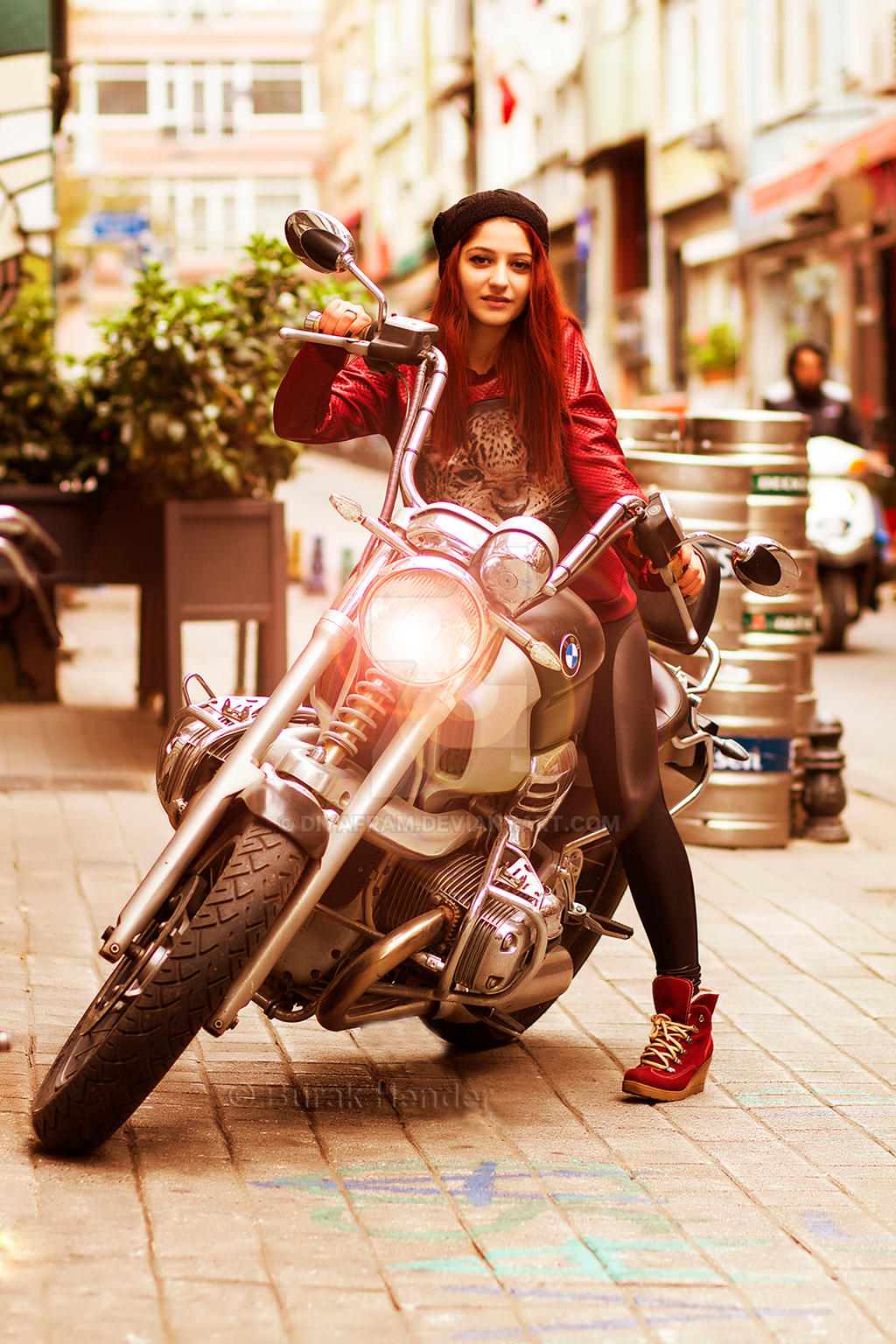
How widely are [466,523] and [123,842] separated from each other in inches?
126

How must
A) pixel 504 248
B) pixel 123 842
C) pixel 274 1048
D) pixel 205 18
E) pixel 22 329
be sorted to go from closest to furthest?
pixel 504 248 < pixel 274 1048 < pixel 123 842 < pixel 22 329 < pixel 205 18

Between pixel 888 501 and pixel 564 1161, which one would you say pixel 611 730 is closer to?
pixel 564 1161

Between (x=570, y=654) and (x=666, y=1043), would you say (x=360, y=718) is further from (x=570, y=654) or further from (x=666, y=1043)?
(x=666, y=1043)

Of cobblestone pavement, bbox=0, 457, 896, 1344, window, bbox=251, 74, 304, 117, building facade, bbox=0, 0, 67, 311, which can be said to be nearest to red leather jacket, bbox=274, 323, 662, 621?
cobblestone pavement, bbox=0, 457, 896, 1344

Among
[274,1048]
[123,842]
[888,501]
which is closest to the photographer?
[274,1048]

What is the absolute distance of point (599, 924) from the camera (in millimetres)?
4289

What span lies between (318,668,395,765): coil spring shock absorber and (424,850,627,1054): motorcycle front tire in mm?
926

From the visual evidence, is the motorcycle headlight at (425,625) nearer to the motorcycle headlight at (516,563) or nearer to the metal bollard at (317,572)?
the motorcycle headlight at (516,563)

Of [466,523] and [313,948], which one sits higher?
[466,523]

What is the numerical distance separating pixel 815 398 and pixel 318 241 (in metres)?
10.1

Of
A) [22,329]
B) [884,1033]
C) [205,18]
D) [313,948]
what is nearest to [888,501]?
[22,329]

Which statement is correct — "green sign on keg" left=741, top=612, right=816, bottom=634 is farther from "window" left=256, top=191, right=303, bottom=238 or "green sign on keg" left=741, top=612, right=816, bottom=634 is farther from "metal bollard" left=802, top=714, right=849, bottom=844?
"window" left=256, top=191, right=303, bottom=238

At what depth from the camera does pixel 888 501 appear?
61.0ft

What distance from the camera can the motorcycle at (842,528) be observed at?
42.3ft
